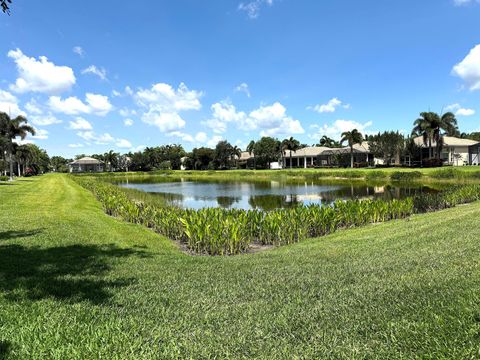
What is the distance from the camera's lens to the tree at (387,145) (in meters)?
81.9

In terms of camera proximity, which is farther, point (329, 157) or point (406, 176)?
point (329, 157)

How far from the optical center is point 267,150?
107 m

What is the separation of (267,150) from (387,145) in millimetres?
34212

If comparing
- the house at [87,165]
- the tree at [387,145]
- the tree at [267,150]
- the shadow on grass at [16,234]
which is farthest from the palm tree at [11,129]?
the house at [87,165]

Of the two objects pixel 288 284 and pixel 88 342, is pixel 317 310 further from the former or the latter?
pixel 88 342

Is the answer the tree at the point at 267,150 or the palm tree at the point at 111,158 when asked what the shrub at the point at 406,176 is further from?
the palm tree at the point at 111,158

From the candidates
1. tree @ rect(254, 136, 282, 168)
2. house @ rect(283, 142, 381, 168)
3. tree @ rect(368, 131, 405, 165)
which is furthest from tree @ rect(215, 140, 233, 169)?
tree @ rect(368, 131, 405, 165)

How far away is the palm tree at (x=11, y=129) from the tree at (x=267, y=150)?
61.1m

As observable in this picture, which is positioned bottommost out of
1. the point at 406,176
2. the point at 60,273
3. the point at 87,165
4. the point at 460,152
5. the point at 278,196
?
the point at 278,196

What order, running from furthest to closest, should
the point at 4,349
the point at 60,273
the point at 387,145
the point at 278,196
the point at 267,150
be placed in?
the point at 267,150 < the point at 387,145 < the point at 278,196 < the point at 60,273 < the point at 4,349

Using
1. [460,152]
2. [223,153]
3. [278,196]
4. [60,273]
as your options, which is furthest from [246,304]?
[223,153]

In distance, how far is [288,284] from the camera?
6422mm

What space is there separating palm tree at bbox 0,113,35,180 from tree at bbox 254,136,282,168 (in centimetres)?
6109

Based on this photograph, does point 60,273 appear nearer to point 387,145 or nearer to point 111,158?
point 387,145
